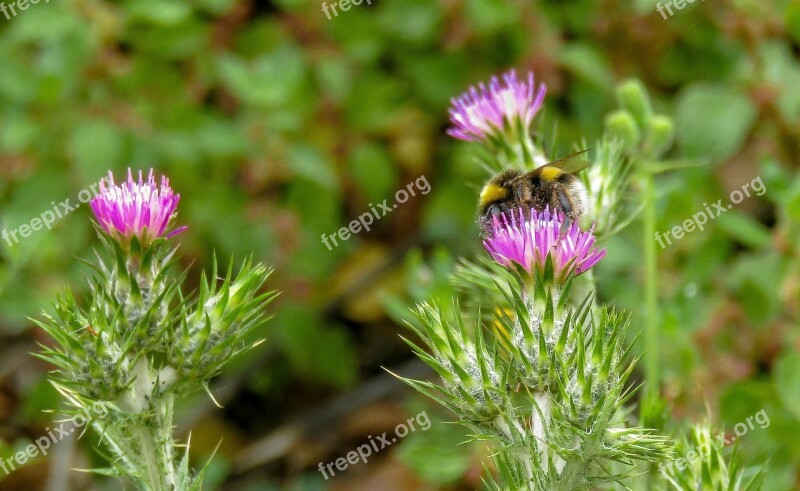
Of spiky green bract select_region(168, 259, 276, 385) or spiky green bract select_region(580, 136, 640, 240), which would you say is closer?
spiky green bract select_region(168, 259, 276, 385)

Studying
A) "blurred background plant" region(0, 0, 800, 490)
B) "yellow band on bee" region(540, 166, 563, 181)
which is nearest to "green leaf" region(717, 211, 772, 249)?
"blurred background plant" region(0, 0, 800, 490)

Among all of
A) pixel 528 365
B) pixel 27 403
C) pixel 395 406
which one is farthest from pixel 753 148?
pixel 27 403

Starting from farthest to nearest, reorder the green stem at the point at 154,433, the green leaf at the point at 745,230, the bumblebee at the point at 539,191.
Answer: the green leaf at the point at 745,230
the bumblebee at the point at 539,191
the green stem at the point at 154,433

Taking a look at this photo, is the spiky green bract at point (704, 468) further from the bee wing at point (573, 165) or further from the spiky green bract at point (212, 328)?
the spiky green bract at point (212, 328)

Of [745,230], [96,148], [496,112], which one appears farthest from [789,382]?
[96,148]

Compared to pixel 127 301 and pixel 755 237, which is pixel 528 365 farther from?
pixel 755 237

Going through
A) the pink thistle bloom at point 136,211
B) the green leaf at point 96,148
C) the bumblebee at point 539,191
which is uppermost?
the green leaf at point 96,148

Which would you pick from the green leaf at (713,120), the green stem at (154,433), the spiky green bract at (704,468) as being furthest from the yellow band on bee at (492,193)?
the green leaf at (713,120)

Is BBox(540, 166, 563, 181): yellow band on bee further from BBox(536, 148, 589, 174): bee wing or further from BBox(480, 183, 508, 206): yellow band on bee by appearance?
BBox(480, 183, 508, 206): yellow band on bee
